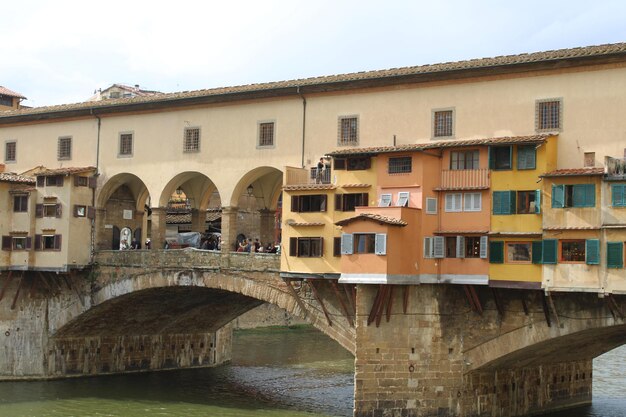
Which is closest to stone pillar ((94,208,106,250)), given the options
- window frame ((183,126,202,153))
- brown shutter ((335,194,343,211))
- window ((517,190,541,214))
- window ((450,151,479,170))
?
window frame ((183,126,202,153))

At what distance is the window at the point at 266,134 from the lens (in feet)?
125

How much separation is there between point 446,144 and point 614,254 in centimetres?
623

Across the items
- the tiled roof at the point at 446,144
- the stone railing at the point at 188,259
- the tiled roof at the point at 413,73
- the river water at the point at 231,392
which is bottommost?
the river water at the point at 231,392

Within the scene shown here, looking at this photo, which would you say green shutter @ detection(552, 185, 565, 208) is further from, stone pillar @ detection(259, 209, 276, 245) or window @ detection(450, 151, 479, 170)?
stone pillar @ detection(259, 209, 276, 245)

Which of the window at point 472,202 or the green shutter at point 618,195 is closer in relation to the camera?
the green shutter at point 618,195

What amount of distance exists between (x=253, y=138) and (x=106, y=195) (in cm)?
862

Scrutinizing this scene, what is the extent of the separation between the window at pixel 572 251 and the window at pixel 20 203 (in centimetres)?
2285

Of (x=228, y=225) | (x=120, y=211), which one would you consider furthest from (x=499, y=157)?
(x=120, y=211)

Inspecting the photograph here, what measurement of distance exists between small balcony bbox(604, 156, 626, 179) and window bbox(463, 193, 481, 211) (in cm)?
407

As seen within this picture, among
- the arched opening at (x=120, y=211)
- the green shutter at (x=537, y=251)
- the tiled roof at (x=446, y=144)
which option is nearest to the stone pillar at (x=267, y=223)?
the arched opening at (x=120, y=211)

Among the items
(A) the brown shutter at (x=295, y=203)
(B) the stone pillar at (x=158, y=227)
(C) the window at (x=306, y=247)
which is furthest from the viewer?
(B) the stone pillar at (x=158, y=227)

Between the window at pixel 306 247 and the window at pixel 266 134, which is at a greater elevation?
the window at pixel 266 134

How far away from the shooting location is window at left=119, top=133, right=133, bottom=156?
42.2 m

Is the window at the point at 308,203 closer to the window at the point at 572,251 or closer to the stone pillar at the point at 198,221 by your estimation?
the window at the point at 572,251
